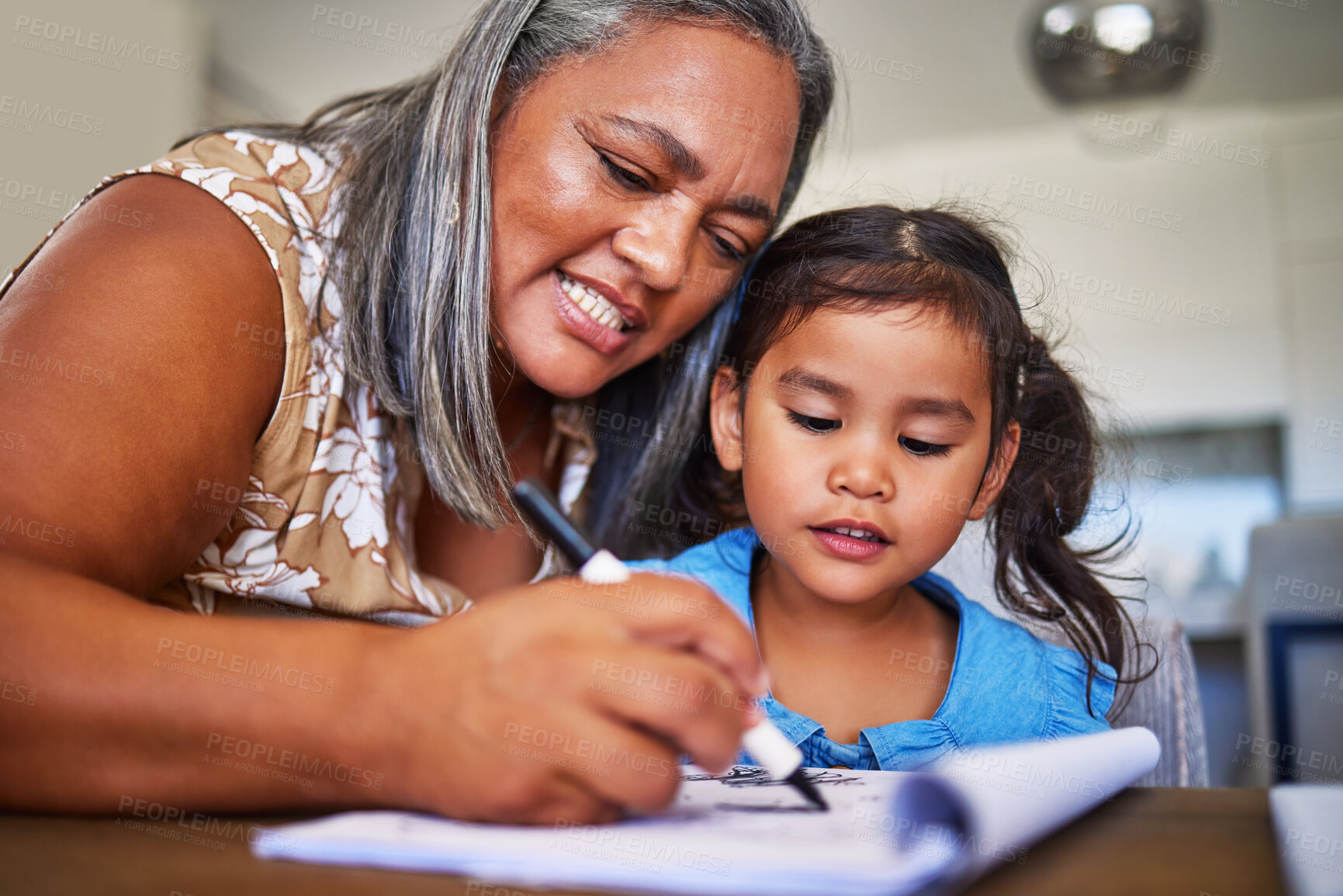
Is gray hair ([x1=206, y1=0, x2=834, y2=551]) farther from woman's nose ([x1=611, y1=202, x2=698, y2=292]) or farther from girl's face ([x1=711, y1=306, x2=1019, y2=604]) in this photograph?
girl's face ([x1=711, y1=306, x2=1019, y2=604])

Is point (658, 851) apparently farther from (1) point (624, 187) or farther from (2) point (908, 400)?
(1) point (624, 187)

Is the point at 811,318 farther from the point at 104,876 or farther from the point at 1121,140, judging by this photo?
the point at 1121,140

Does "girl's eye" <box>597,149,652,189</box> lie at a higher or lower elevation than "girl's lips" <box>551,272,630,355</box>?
higher

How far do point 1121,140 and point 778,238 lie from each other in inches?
92.3

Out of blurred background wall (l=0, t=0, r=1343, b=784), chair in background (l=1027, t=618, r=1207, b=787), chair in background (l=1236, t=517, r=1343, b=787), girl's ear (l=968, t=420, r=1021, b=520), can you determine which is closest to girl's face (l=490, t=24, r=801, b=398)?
girl's ear (l=968, t=420, r=1021, b=520)

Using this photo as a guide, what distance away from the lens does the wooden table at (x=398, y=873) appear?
0.44m

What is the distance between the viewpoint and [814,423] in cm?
108

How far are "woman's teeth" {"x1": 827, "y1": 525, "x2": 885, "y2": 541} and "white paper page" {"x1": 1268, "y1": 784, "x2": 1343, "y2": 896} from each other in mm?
439

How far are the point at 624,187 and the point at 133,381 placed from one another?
0.54 m

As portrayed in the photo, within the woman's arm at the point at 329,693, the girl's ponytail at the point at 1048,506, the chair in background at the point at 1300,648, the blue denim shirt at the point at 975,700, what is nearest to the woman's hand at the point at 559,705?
the woman's arm at the point at 329,693

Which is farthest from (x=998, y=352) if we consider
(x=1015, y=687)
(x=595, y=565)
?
(x=595, y=565)

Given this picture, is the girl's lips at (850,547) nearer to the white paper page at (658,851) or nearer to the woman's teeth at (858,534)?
the woman's teeth at (858,534)

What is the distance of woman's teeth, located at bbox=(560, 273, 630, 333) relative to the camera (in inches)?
45.0

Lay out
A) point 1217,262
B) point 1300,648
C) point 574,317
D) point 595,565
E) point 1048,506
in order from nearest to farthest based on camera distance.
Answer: point 595,565 < point 574,317 < point 1048,506 < point 1300,648 < point 1217,262
